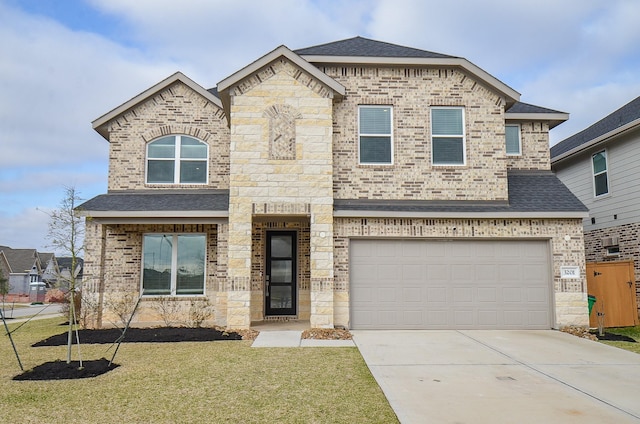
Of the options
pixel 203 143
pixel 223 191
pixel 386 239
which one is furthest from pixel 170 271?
pixel 386 239

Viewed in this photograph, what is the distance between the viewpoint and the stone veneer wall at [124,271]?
41.1ft

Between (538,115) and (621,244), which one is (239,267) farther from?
(621,244)

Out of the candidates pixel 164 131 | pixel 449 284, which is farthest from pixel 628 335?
pixel 164 131

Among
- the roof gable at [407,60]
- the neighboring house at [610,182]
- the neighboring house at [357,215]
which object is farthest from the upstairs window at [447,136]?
the neighboring house at [610,182]

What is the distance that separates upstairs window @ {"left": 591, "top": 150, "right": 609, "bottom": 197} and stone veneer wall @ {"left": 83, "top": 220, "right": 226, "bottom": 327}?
496 inches

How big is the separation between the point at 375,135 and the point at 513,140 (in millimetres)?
4775

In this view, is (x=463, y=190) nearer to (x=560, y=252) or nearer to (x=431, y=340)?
(x=560, y=252)

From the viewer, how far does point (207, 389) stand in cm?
661

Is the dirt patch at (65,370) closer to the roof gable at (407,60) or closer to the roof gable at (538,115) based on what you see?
the roof gable at (407,60)

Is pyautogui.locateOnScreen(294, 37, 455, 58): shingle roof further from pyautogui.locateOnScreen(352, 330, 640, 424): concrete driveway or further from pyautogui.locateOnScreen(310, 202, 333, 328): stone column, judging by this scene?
pyautogui.locateOnScreen(352, 330, 640, 424): concrete driveway

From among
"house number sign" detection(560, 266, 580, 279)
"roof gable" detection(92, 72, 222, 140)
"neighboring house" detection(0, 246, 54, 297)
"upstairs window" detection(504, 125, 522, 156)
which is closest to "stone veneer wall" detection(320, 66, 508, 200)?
"upstairs window" detection(504, 125, 522, 156)

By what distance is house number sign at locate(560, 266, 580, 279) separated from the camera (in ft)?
39.1

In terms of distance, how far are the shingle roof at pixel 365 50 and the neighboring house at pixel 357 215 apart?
0.11 meters

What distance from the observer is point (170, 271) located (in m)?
A: 13.3
